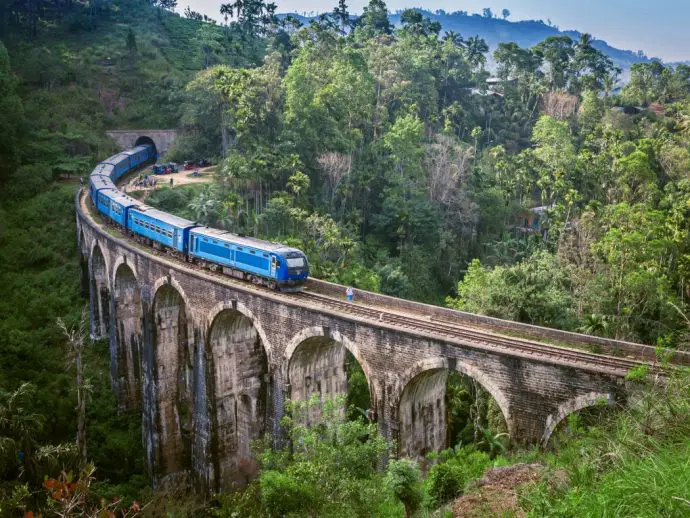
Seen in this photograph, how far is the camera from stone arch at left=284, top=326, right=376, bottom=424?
23920 millimetres

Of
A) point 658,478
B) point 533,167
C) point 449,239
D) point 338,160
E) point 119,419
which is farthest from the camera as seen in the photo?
point 533,167

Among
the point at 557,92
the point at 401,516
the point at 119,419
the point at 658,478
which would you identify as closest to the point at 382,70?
the point at 557,92

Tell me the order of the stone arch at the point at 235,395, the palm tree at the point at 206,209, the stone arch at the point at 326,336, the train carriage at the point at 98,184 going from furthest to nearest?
1. the palm tree at the point at 206,209
2. the train carriage at the point at 98,184
3. the stone arch at the point at 235,395
4. the stone arch at the point at 326,336

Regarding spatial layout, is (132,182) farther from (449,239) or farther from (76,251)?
(449,239)

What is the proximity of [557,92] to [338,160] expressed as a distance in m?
41.2

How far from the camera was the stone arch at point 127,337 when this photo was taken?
119 ft

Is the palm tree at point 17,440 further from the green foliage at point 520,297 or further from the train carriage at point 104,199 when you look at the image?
the green foliage at point 520,297

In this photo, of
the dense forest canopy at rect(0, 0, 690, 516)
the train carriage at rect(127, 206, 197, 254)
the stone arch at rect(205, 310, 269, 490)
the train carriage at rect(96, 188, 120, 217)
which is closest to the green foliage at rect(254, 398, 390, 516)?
the dense forest canopy at rect(0, 0, 690, 516)

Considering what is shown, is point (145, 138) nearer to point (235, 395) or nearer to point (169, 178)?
point (169, 178)

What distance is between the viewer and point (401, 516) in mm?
16688

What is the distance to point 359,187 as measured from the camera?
190 feet

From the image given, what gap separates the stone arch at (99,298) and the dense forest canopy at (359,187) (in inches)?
47.4

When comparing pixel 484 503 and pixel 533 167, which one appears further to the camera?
pixel 533 167

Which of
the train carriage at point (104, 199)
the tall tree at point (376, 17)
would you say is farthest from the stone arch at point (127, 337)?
the tall tree at point (376, 17)
